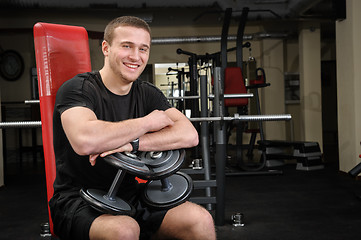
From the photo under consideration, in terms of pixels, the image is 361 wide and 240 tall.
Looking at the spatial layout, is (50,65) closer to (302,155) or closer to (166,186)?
(166,186)

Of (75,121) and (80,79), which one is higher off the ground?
(80,79)

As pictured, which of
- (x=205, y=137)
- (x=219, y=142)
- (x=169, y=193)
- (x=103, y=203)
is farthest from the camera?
(x=205, y=137)

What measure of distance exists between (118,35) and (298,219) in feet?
6.89

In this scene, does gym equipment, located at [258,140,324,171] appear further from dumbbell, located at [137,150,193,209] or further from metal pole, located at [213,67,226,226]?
dumbbell, located at [137,150,193,209]

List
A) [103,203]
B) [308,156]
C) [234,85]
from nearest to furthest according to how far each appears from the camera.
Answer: [103,203]
[234,85]
[308,156]

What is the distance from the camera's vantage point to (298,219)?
2.90 meters

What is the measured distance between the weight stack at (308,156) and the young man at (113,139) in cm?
390

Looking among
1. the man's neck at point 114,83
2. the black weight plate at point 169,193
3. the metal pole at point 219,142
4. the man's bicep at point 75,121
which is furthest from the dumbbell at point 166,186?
the metal pole at point 219,142

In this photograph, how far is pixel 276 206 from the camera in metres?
3.29

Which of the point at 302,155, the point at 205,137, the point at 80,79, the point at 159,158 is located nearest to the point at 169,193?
the point at 159,158

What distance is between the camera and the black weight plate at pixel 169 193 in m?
1.37

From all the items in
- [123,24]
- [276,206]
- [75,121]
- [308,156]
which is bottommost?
[276,206]

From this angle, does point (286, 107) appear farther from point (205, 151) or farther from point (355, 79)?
point (205, 151)

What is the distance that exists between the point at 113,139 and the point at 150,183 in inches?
10.8
